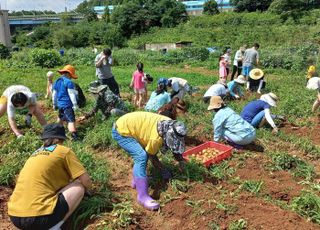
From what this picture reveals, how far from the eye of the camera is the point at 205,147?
21.4ft

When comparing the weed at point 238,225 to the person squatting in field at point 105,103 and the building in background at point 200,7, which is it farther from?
the building in background at point 200,7

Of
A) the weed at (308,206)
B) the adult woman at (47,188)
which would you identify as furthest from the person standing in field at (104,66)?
the weed at (308,206)

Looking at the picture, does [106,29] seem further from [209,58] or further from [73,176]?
[73,176]

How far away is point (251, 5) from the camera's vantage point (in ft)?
213

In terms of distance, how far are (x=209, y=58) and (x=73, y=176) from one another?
2426 centimetres

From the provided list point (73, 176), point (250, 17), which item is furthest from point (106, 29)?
point (73, 176)

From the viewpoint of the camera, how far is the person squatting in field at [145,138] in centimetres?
457

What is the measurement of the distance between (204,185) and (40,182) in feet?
7.63

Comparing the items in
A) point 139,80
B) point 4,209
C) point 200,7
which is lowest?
point 4,209

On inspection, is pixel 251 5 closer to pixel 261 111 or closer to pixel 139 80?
pixel 139 80

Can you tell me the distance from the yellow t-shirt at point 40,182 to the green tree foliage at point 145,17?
210 ft

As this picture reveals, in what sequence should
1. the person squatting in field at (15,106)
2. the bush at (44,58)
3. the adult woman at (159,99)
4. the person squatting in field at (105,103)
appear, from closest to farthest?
the person squatting in field at (15,106), the person squatting in field at (105,103), the adult woman at (159,99), the bush at (44,58)

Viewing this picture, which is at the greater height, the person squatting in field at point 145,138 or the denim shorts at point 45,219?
the person squatting in field at point 145,138

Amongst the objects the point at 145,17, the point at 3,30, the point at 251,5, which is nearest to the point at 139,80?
the point at 3,30
